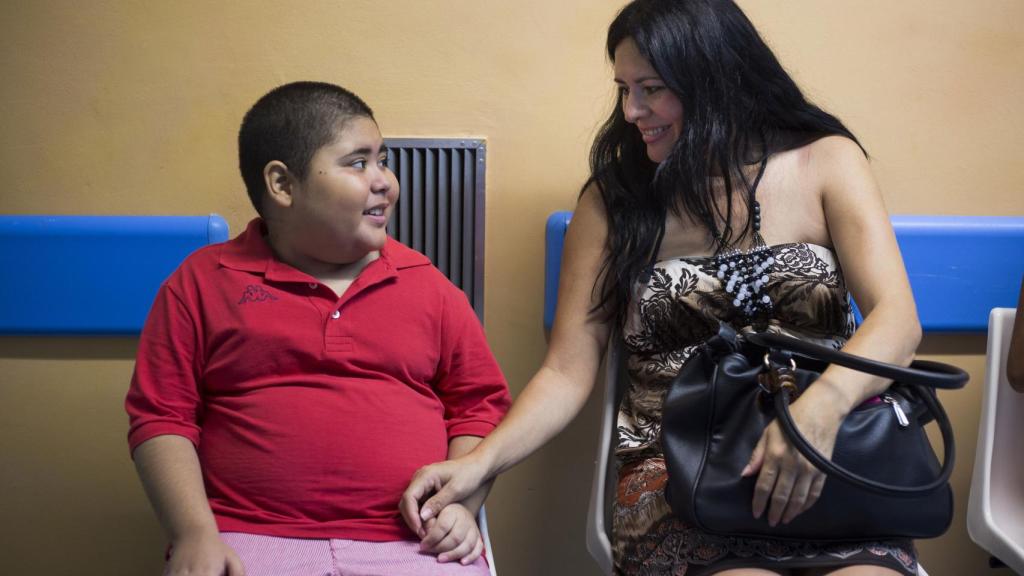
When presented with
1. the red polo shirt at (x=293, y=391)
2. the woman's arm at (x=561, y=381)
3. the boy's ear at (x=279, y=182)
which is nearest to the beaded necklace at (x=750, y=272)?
the woman's arm at (x=561, y=381)

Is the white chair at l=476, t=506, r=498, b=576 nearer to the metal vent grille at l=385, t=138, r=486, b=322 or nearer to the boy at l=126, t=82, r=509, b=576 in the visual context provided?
the boy at l=126, t=82, r=509, b=576

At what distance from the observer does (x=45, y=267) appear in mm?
2070

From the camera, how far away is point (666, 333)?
174 cm

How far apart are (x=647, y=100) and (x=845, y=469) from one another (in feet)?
2.36

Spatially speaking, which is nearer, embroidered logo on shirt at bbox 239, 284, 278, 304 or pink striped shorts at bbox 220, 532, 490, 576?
pink striped shorts at bbox 220, 532, 490, 576

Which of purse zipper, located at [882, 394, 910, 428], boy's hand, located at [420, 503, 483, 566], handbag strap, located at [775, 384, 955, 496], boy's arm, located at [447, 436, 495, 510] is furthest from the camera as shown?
boy's arm, located at [447, 436, 495, 510]

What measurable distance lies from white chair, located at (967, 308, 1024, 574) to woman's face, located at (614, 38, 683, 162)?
0.75 m

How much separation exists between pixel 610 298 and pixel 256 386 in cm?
62

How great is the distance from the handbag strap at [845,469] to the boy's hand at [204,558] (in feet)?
2.53

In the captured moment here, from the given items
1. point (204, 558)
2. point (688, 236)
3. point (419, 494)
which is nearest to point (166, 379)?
point (204, 558)

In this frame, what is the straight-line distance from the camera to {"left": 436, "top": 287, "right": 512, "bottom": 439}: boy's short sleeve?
1743 millimetres

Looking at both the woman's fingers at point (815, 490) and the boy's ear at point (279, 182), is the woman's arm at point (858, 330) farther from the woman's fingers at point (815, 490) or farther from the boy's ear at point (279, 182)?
the boy's ear at point (279, 182)

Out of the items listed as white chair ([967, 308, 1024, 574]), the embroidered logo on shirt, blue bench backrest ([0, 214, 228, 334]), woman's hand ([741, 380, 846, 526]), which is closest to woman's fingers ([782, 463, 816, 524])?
woman's hand ([741, 380, 846, 526])

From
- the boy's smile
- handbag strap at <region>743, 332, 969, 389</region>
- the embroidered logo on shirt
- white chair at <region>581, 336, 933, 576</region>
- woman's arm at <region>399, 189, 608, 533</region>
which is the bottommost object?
white chair at <region>581, 336, 933, 576</region>
